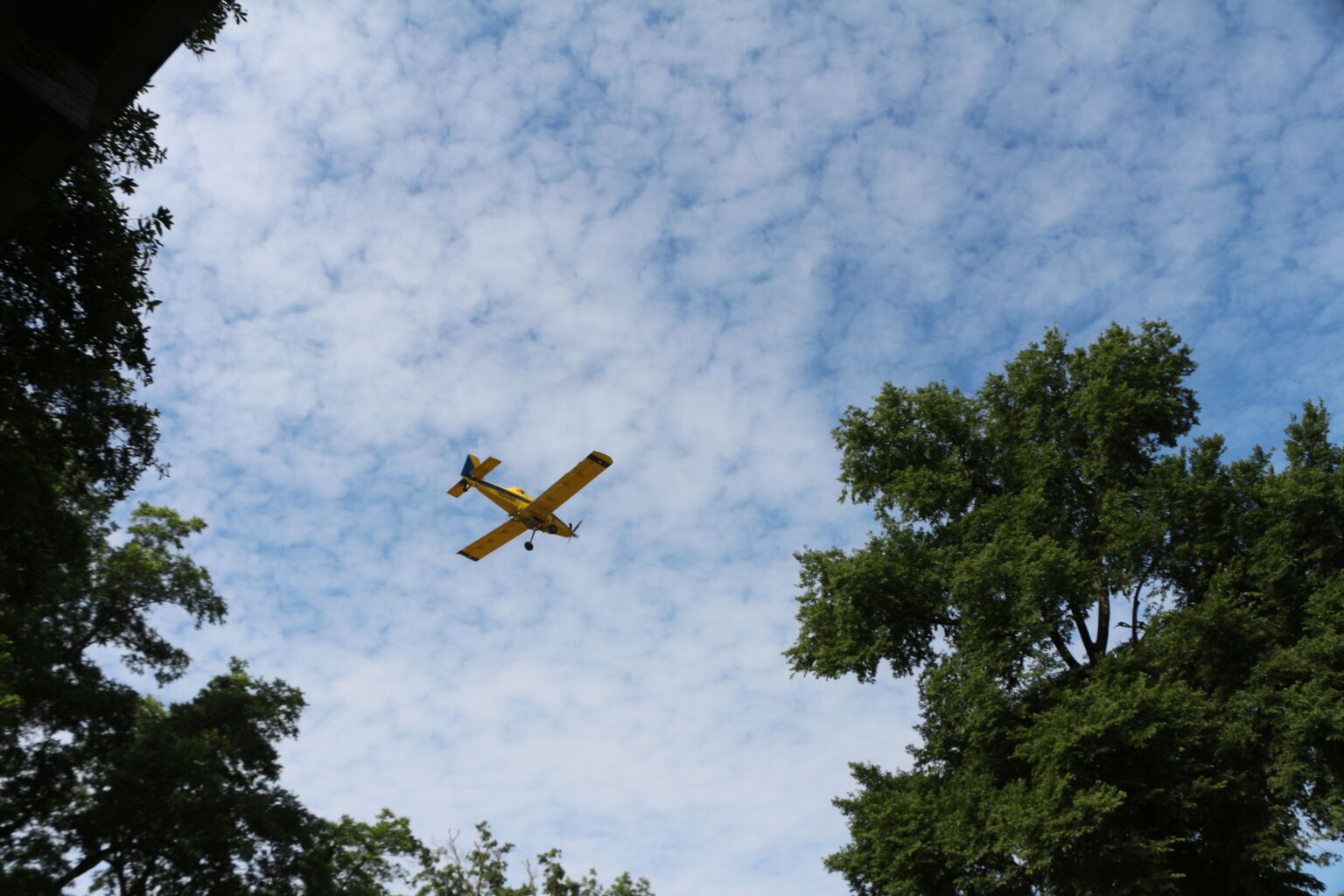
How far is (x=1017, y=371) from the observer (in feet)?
62.3

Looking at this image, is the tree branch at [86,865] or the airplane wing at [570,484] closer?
the tree branch at [86,865]

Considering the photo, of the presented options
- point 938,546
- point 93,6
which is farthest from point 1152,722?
point 93,6

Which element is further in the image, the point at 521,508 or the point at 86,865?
the point at 521,508

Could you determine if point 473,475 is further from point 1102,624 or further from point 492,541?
point 1102,624

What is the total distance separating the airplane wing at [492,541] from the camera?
2567 centimetres

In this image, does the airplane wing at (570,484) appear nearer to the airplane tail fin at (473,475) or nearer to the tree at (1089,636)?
the airplane tail fin at (473,475)

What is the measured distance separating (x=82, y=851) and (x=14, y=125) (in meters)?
25.3

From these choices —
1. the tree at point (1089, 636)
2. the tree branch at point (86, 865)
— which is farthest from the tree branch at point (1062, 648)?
the tree branch at point (86, 865)

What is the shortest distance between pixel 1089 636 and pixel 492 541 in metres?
17.4

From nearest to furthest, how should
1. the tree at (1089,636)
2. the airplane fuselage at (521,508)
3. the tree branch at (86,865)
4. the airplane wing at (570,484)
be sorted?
1. the tree at (1089,636)
2. the tree branch at (86,865)
3. the airplane wing at (570,484)
4. the airplane fuselage at (521,508)

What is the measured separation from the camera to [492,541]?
2628cm

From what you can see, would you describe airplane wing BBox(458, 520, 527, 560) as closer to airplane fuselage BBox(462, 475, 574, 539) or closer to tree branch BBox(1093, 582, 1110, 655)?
airplane fuselage BBox(462, 475, 574, 539)

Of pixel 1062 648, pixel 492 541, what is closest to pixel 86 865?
pixel 492 541

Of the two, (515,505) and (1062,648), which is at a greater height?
(515,505)
